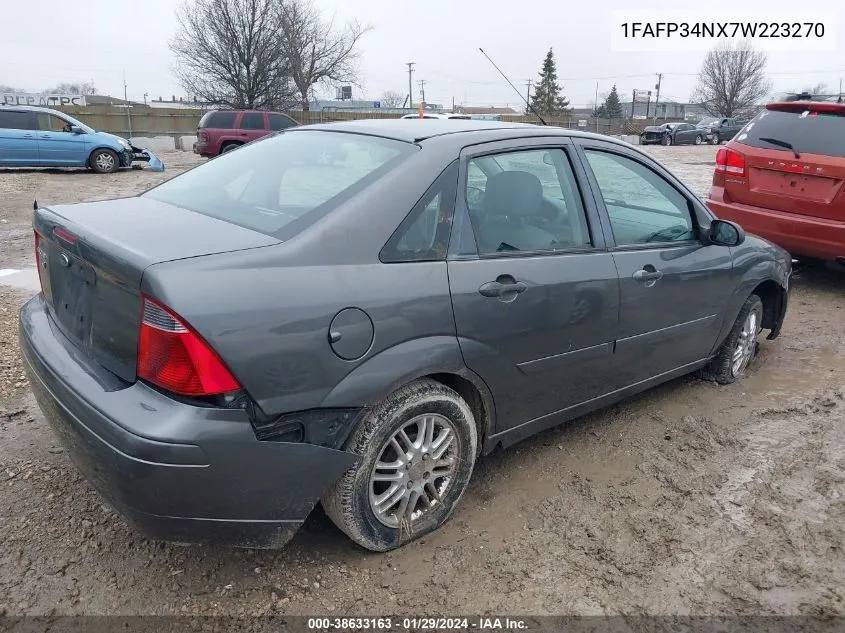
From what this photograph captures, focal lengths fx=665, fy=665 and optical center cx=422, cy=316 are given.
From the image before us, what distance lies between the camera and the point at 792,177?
598cm

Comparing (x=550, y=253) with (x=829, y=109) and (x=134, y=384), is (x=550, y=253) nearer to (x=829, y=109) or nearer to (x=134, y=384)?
(x=134, y=384)

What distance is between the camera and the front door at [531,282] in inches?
105

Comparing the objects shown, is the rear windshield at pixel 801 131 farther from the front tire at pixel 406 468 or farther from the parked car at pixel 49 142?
the parked car at pixel 49 142

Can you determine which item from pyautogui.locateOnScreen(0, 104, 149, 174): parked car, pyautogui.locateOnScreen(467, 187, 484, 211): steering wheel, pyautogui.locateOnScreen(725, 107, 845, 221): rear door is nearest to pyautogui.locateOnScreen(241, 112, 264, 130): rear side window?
pyautogui.locateOnScreen(0, 104, 149, 174): parked car

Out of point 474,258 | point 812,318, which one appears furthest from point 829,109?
point 474,258

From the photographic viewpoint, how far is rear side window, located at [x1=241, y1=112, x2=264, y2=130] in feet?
65.3

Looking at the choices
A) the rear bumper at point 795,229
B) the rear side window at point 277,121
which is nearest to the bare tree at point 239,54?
the rear side window at point 277,121

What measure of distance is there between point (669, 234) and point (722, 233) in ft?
1.23

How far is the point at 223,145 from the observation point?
19.6 meters

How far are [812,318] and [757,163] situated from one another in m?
1.51

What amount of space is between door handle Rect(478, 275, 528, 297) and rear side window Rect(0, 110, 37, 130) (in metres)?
17.3

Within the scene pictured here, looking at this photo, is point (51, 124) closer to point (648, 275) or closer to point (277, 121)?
point (277, 121)

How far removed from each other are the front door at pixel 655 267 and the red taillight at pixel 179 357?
199 cm

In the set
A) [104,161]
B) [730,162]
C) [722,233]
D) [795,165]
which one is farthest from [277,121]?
[722,233]
